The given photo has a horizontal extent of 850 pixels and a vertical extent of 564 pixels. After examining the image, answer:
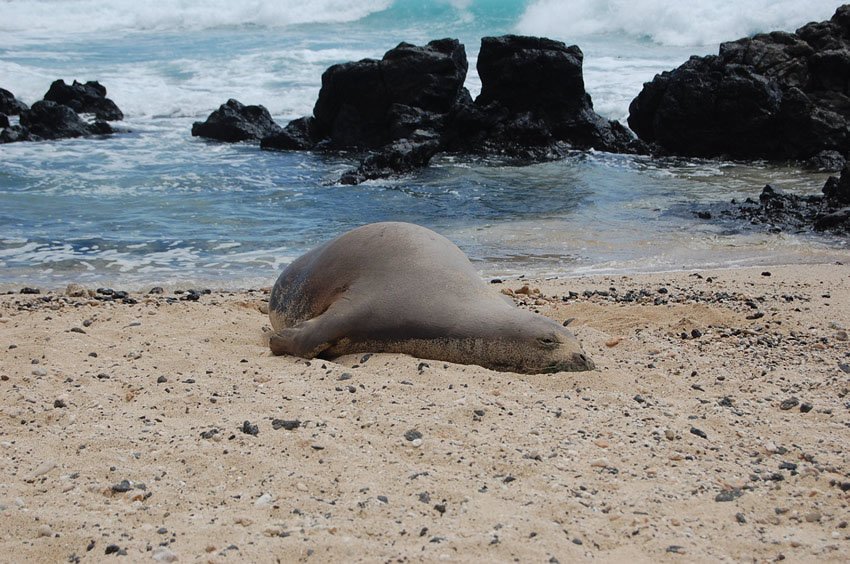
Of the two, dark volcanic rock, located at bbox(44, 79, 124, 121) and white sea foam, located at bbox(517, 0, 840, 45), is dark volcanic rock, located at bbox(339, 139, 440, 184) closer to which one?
dark volcanic rock, located at bbox(44, 79, 124, 121)

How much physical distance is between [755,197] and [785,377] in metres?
9.86

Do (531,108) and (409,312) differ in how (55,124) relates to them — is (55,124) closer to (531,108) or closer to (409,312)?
(531,108)

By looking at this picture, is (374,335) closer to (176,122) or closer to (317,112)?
(317,112)

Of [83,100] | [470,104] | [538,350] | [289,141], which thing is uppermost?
[83,100]

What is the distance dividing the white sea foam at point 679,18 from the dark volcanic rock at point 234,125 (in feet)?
74.9

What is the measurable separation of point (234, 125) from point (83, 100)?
5363mm

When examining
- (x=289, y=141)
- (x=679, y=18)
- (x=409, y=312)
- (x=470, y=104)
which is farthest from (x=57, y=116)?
(x=679, y=18)

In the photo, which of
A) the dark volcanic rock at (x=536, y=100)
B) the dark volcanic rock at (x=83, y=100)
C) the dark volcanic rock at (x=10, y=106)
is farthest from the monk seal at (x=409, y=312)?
the dark volcanic rock at (x=10, y=106)

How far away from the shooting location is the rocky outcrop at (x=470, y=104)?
64.6ft

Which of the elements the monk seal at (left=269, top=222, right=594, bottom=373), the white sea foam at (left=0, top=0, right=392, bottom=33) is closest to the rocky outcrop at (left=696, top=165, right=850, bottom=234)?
the monk seal at (left=269, top=222, right=594, bottom=373)

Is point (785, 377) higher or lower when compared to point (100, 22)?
lower

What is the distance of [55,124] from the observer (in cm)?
2067

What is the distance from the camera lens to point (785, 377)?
5328 mm

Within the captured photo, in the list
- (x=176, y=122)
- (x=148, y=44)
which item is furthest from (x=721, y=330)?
(x=148, y=44)
